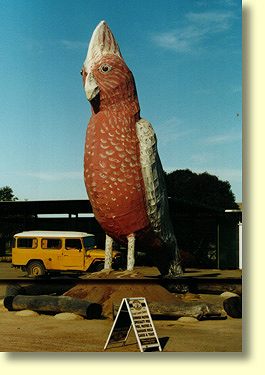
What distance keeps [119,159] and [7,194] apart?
137 cm

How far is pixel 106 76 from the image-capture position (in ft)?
25.4

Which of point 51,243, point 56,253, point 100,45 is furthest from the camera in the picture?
point 56,253

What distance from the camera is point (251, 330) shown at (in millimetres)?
6371

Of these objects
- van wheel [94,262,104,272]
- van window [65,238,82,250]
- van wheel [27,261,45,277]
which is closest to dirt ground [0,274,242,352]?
van wheel [94,262,104,272]

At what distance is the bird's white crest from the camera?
290 inches

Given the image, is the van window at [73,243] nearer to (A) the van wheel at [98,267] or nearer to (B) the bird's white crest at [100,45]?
(A) the van wheel at [98,267]

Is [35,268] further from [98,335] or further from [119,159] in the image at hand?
[98,335]

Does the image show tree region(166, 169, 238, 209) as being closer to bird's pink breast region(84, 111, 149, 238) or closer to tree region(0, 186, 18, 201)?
bird's pink breast region(84, 111, 149, 238)

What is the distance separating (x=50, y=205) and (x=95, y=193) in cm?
74

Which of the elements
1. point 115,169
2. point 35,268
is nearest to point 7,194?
point 115,169

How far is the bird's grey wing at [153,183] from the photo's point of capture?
25.7ft

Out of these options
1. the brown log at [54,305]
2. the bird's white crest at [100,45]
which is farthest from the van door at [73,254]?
the bird's white crest at [100,45]

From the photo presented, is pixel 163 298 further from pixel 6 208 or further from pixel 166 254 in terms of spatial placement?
pixel 6 208
